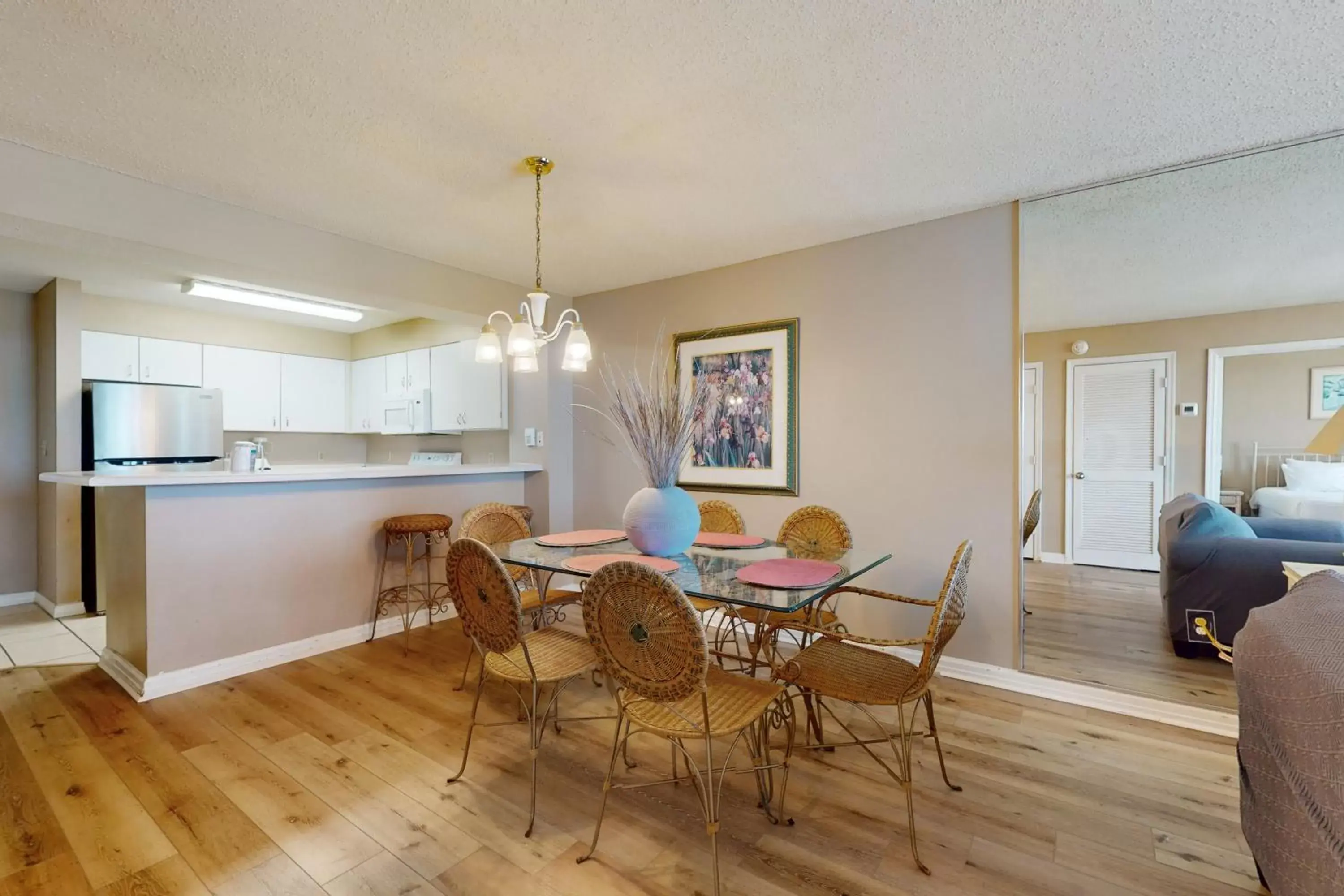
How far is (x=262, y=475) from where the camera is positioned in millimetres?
2957

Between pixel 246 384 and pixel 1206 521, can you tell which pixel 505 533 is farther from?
pixel 246 384

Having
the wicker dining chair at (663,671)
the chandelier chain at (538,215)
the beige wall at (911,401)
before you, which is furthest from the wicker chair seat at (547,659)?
the beige wall at (911,401)

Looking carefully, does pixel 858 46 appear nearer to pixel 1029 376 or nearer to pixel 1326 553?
pixel 1029 376

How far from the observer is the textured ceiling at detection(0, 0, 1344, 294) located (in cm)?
155

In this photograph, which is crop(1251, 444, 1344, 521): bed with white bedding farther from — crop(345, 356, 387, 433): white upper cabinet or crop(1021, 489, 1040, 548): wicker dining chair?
crop(345, 356, 387, 433): white upper cabinet

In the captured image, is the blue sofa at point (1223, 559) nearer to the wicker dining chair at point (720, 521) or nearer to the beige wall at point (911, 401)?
the beige wall at point (911, 401)

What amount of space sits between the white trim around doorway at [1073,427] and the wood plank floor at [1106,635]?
18cm

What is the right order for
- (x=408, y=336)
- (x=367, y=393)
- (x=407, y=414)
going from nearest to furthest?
1. (x=407, y=414)
2. (x=408, y=336)
3. (x=367, y=393)

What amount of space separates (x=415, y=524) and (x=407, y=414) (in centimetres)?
203

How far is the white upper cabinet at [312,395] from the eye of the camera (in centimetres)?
525

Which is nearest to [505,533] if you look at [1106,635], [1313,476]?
[1106,635]

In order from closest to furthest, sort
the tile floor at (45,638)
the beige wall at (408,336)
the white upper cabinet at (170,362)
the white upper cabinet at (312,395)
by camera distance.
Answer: the tile floor at (45,638), the white upper cabinet at (170,362), the beige wall at (408,336), the white upper cabinet at (312,395)

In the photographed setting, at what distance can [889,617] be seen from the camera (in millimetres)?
3105

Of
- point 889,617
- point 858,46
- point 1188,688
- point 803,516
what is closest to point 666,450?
point 803,516
